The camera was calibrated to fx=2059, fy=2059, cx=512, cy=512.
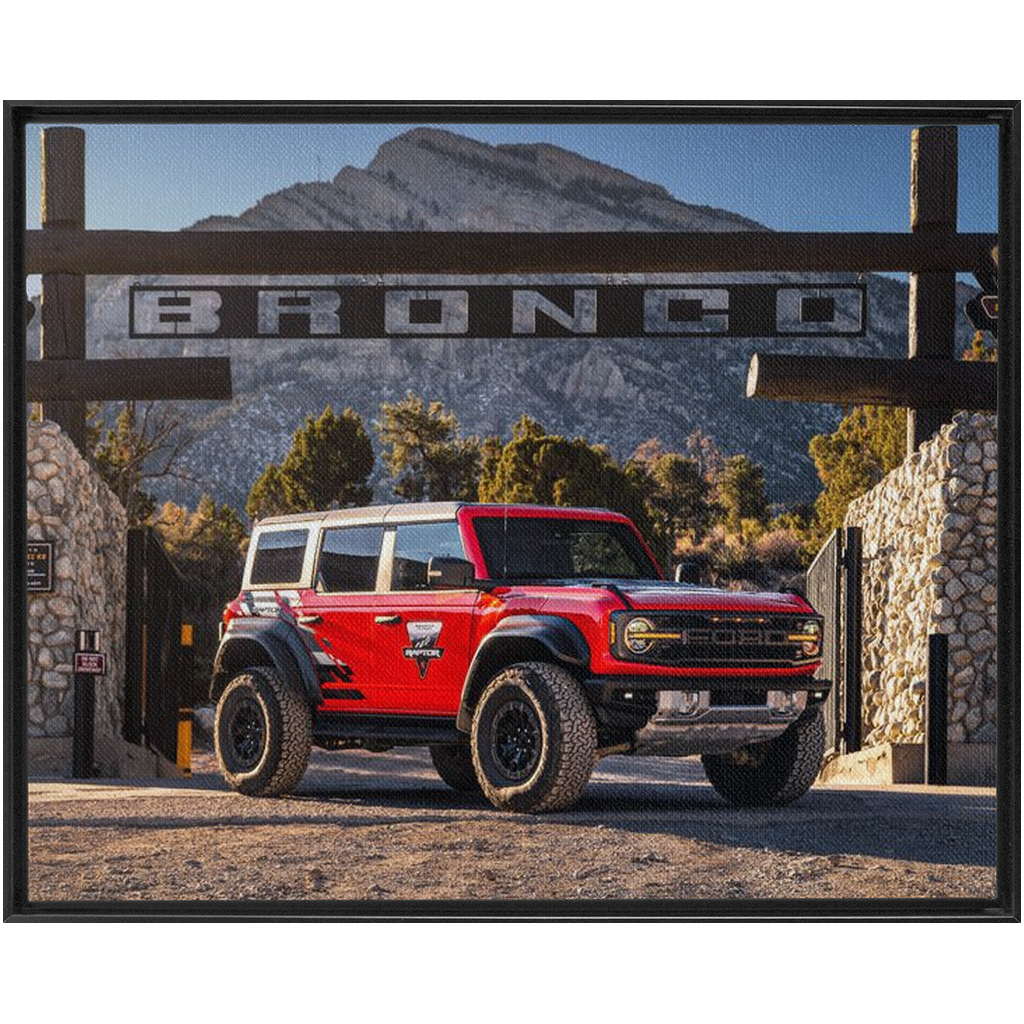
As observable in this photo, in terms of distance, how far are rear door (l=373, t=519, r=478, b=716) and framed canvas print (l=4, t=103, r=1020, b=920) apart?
0.07 feet

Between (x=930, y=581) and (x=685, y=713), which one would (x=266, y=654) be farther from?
(x=930, y=581)

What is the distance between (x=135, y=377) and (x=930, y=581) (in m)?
5.06

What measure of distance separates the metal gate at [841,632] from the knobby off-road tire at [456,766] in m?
2.18

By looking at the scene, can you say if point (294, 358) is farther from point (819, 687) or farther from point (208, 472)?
point (819, 687)

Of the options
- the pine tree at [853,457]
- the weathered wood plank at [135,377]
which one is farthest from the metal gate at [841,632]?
the weathered wood plank at [135,377]

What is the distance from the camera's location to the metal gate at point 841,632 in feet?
41.0

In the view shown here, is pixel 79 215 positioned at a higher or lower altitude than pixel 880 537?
higher

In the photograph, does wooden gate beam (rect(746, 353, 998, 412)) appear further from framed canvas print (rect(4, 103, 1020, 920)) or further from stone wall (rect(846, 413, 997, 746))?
stone wall (rect(846, 413, 997, 746))

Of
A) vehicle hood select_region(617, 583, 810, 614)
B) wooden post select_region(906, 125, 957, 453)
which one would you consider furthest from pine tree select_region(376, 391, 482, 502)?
wooden post select_region(906, 125, 957, 453)

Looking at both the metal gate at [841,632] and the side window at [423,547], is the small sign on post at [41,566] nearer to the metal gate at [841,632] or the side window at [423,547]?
the side window at [423,547]

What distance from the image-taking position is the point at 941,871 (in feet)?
39.1

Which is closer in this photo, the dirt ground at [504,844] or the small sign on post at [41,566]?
the dirt ground at [504,844]

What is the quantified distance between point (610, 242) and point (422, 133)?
1.30m

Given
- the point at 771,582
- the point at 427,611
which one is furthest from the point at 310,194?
the point at 771,582
